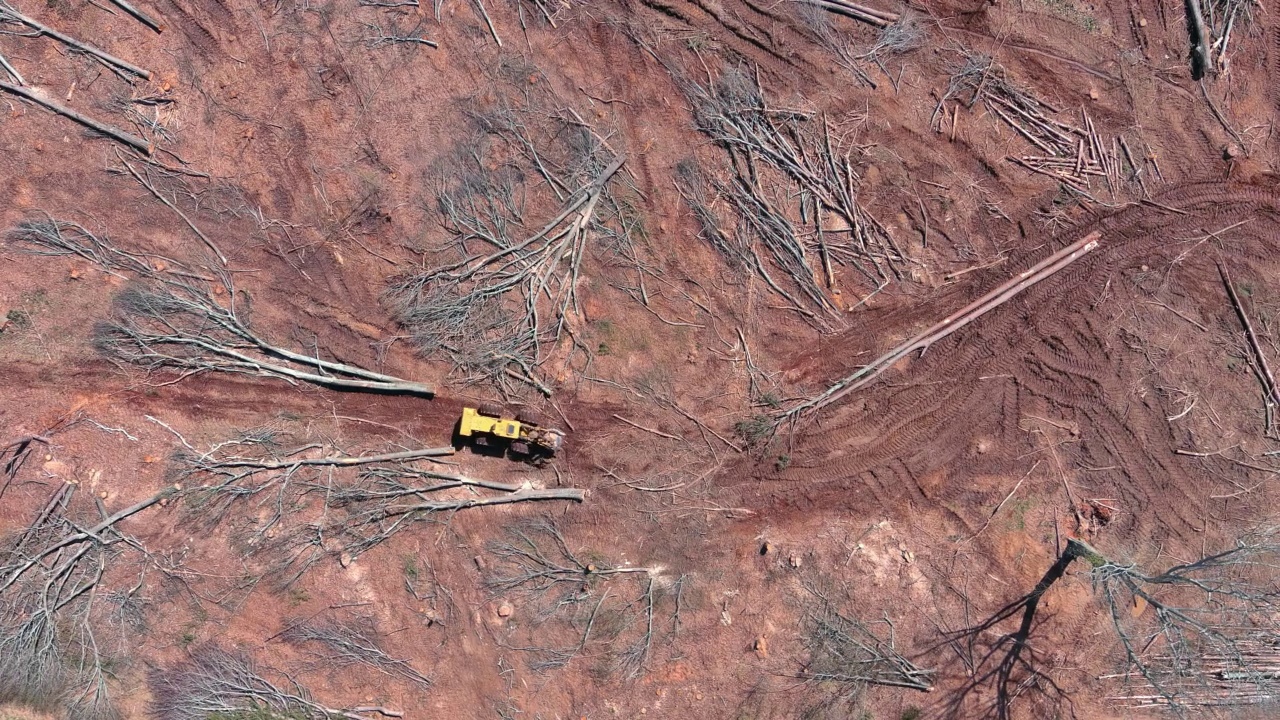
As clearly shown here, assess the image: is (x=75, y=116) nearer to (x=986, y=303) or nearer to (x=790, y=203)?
(x=790, y=203)

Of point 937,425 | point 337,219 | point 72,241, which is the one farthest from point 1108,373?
point 72,241

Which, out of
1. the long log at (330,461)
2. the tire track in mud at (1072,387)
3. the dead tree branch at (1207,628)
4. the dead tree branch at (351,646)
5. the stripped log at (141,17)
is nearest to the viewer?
the dead tree branch at (1207,628)

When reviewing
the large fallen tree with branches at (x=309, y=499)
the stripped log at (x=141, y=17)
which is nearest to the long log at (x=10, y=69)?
the stripped log at (x=141, y=17)

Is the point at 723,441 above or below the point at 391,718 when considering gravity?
above

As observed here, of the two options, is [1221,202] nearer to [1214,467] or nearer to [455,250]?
[1214,467]

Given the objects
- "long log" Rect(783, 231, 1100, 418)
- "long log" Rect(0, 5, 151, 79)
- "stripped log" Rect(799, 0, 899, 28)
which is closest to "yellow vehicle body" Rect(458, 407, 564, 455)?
"long log" Rect(783, 231, 1100, 418)

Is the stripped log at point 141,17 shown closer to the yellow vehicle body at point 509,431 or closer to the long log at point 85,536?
the long log at point 85,536

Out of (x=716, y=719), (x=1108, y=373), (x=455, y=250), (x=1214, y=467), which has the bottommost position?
(x=716, y=719)
